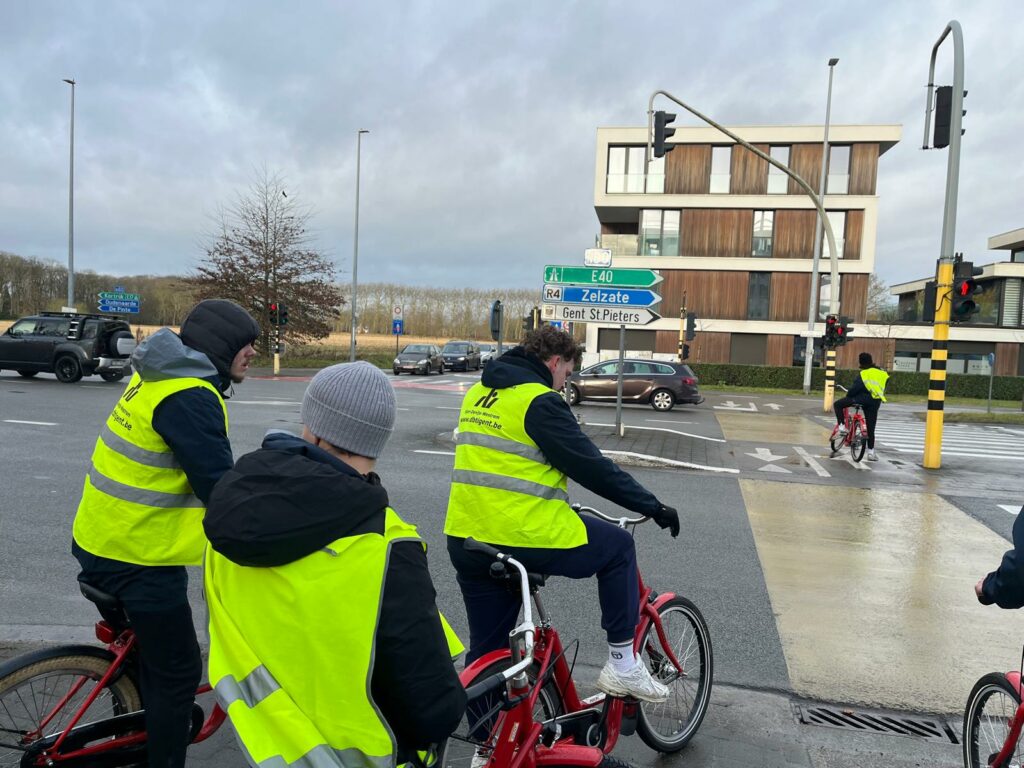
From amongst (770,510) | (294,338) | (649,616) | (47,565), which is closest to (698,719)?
(649,616)

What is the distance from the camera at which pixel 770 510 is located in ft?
27.4

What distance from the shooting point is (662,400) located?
21797 mm

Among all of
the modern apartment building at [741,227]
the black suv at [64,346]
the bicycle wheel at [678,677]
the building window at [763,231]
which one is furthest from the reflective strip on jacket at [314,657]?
the building window at [763,231]

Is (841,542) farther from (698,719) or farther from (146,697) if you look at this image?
(146,697)

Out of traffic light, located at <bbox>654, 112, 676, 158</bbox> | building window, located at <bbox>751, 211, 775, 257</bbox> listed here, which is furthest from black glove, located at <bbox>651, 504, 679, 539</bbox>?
building window, located at <bbox>751, 211, 775, 257</bbox>

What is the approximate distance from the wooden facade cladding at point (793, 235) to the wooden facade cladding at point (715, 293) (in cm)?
246

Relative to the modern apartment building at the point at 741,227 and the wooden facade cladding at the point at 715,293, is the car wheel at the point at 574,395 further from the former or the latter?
the wooden facade cladding at the point at 715,293

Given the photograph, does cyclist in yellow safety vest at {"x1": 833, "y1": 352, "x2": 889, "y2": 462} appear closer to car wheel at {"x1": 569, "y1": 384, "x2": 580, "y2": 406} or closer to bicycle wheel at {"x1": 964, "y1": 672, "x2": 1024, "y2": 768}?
car wheel at {"x1": 569, "y1": 384, "x2": 580, "y2": 406}

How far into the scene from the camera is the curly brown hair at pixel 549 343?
312 centimetres

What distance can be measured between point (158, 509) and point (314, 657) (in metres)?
1.25

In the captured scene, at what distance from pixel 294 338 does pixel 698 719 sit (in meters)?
38.0

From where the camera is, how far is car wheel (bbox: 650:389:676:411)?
21766 mm

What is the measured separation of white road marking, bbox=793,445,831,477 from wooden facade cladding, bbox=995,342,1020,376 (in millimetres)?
37512

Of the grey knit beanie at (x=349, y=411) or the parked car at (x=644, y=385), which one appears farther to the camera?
the parked car at (x=644, y=385)
